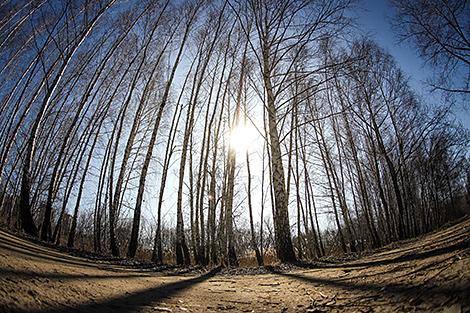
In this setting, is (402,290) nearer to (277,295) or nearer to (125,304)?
(277,295)

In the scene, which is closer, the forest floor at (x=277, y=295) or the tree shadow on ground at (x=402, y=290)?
the tree shadow on ground at (x=402, y=290)

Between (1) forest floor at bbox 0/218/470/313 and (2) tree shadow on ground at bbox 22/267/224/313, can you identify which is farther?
(2) tree shadow on ground at bbox 22/267/224/313

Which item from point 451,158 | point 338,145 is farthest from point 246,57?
point 451,158

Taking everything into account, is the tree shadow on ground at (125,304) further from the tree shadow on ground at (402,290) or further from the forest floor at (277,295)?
the tree shadow on ground at (402,290)

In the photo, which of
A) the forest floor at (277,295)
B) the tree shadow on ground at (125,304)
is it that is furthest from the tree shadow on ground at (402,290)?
the tree shadow on ground at (125,304)

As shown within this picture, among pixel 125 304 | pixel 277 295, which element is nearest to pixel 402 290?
pixel 277 295

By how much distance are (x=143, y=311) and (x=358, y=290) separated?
193 cm

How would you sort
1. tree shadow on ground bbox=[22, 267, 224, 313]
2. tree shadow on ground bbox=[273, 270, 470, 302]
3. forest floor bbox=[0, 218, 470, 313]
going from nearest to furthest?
tree shadow on ground bbox=[273, 270, 470, 302]
forest floor bbox=[0, 218, 470, 313]
tree shadow on ground bbox=[22, 267, 224, 313]

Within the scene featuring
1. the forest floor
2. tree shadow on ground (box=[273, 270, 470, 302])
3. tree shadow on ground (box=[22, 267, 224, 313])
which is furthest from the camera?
tree shadow on ground (box=[22, 267, 224, 313])

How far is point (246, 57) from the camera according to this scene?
412 inches

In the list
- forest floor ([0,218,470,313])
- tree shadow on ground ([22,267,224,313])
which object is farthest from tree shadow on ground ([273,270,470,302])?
tree shadow on ground ([22,267,224,313])

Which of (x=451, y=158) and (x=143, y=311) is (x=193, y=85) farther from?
(x=451, y=158)

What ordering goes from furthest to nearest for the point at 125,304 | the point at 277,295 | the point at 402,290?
the point at 277,295 < the point at 125,304 < the point at 402,290

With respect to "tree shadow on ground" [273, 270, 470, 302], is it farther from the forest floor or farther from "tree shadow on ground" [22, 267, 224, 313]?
"tree shadow on ground" [22, 267, 224, 313]
